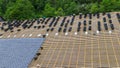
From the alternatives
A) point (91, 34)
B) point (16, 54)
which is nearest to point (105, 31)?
point (91, 34)

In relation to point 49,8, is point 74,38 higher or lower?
higher

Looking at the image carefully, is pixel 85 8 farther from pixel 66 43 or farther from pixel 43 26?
pixel 66 43

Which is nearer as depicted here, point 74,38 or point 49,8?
point 74,38

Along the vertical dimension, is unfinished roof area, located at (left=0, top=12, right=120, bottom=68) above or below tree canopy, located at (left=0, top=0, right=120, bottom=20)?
above

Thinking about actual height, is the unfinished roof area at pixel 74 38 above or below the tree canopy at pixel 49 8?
Result: above

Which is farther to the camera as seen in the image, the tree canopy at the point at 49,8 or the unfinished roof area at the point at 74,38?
the tree canopy at the point at 49,8
